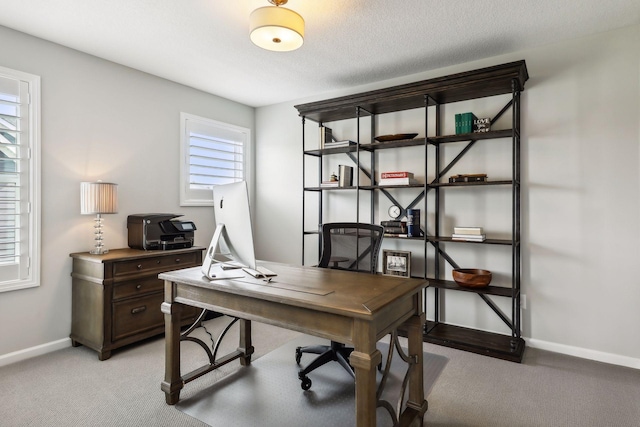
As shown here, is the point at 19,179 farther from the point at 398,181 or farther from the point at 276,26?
the point at 398,181

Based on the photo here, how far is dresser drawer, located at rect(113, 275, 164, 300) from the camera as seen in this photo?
9.44 ft

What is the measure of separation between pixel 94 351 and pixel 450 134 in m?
3.75

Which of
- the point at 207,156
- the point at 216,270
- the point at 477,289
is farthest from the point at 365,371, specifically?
the point at 207,156

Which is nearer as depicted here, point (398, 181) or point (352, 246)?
point (352, 246)

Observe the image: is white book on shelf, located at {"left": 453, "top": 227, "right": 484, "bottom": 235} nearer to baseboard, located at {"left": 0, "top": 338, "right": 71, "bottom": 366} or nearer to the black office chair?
the black office chair

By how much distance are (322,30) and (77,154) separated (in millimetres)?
2394

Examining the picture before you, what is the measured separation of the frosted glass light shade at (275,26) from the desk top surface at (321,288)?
1513 millimetres

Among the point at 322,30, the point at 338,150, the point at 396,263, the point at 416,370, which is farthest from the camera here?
the point at 338,150

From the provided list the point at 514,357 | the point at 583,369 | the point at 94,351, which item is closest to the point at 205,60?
the point at 94,351

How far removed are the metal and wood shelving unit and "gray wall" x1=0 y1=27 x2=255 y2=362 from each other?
165cm

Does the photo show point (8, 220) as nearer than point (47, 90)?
Yes

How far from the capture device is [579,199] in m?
2.87

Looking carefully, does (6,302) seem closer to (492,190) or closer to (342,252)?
(342,252)

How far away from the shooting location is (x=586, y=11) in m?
2.46
